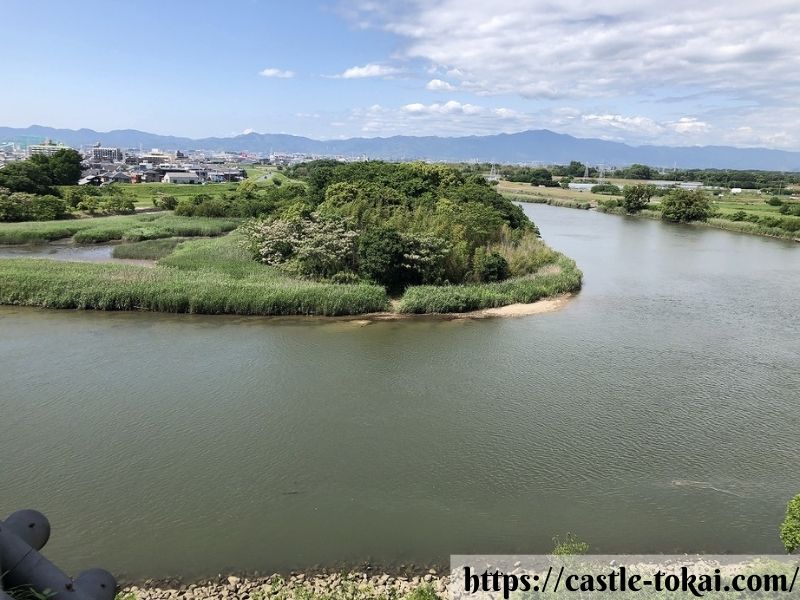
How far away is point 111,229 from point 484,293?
86.0 ft

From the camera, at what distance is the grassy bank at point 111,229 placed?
34.6 metres

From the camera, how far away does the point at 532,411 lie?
535 inches

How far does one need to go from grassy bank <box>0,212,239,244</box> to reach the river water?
15.8 meters

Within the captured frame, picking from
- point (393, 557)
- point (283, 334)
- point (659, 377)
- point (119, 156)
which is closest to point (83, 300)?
point (283, 334)

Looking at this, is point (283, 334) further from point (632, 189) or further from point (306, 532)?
point (632, 189)

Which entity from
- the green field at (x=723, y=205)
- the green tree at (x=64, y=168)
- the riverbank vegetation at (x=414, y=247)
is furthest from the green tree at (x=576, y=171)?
the riverbank vegetation at (x=414, y=247)

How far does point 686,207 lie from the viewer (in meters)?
58.5

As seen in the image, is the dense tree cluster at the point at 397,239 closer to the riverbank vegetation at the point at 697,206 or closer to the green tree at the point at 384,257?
the green tree at the point at 384,257

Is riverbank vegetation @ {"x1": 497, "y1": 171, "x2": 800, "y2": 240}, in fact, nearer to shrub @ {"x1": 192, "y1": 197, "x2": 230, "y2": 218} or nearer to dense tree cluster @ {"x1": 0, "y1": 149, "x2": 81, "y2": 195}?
shrub @ {"x1": 192, "y1": 197, "x2": 230, "y2": 218}

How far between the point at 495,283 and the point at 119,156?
534 ft

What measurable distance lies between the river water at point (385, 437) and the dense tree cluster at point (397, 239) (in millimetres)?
3966

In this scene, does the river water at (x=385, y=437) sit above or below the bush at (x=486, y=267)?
below

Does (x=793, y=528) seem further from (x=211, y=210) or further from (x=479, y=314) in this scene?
(x=211, y=210)

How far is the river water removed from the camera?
9141 mm
